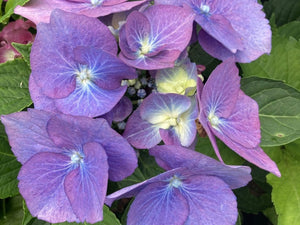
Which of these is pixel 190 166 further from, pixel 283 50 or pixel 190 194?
pixel 283 50

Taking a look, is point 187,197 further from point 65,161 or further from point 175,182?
point 65,161

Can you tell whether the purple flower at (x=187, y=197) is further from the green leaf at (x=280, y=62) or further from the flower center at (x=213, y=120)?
the green leaf at (x=280, y=62)

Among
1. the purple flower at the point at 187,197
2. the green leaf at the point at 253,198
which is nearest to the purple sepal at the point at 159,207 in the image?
the purple flower at the point at 187,197

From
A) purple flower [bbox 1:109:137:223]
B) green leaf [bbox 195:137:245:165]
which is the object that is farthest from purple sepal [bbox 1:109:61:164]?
green leaf [bbox 195:137:245:165]

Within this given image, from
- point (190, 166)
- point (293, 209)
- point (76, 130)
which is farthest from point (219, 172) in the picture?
point (293, 209)

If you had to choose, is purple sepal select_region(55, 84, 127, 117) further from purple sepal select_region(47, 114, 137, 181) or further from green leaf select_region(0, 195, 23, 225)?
green leaf select_region(0, 195, 23, 225)

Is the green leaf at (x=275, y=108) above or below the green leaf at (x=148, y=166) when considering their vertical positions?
above

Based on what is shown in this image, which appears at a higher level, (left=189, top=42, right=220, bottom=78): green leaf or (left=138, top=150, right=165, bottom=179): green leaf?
(left=189, top=42, right=220, bottom=78): green leaf
